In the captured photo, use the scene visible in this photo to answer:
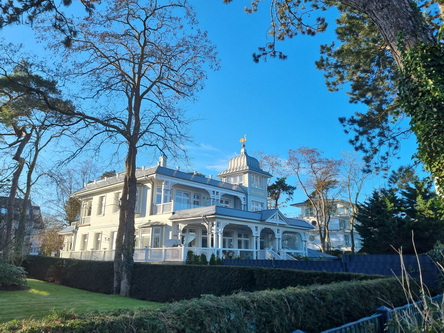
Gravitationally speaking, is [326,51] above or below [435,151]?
above

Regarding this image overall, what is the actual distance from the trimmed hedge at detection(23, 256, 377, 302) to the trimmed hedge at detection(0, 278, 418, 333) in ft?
7.24

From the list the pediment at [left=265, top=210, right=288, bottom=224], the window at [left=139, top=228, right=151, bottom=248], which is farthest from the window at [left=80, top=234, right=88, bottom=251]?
the pediment at [left=265, top=210, right=288, bottom=224]

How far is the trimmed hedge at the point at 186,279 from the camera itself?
403 inches

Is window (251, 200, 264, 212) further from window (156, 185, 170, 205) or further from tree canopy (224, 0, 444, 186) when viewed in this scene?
tree canopy (224, 0, 444, 186)

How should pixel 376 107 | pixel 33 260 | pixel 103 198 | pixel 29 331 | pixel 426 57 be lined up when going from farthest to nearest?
pixel 103 198 < pixel 33 260 < pixel 376 107 < pixel 426 57 < pixel 29 331

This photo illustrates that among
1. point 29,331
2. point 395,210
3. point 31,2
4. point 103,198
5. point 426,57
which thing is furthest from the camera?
point 103,198

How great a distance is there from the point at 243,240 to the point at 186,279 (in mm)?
14294

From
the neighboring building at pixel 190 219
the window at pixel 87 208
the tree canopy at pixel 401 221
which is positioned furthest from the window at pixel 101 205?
the tree canopy at pixel 401 221

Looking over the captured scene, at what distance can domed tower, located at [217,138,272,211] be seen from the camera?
32.0 metres

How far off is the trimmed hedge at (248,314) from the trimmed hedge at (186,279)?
2.21 meters

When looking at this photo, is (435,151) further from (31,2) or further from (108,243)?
(108,243)

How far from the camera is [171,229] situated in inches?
936

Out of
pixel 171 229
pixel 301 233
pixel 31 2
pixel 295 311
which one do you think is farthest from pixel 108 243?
pixel 295 311

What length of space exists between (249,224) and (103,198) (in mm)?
15922
